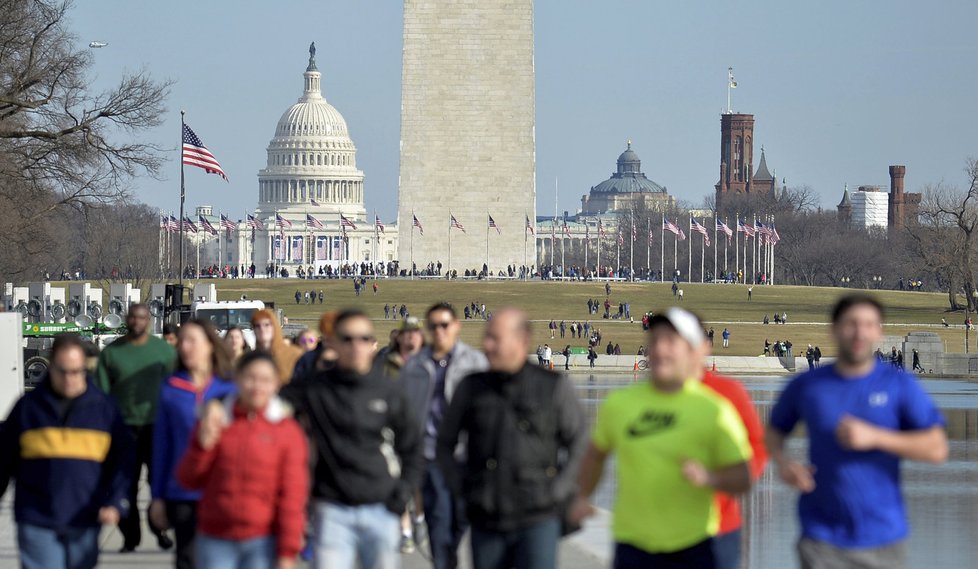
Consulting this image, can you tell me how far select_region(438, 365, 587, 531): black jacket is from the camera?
24.2ft

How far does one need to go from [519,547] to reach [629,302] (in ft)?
234

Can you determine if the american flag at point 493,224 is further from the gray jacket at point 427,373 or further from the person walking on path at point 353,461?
the person walking on path at point 353,461

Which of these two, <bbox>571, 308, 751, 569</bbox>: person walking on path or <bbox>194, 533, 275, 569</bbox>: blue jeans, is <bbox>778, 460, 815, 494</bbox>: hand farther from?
<bbox>194, 533, 275, 569</bbox>: blue jeans

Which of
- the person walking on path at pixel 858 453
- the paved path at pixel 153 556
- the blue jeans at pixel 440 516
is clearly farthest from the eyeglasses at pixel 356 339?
the paved path at pixel 153 556

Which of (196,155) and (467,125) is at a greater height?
(467,125)

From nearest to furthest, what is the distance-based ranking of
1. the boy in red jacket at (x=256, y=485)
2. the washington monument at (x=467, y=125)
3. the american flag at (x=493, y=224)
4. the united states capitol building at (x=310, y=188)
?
the boy in red jacket at (x=256, y=485)
the washington monument at (x=467, y=125)
the american flag at (x=493, y=224)
the united states capitol building at (x=310, y=188)

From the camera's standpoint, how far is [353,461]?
7.45 metres

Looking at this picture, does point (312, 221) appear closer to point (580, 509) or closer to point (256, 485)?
point (580, 509)

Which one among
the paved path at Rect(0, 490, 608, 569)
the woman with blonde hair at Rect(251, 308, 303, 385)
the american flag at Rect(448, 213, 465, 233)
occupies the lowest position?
the paved path at Rect(0, 490, 608, 569)

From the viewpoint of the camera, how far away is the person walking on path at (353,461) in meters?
7.42

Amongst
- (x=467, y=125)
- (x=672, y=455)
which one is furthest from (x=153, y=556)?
(x=467, y=125)

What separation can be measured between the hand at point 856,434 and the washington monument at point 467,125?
76.8 meters

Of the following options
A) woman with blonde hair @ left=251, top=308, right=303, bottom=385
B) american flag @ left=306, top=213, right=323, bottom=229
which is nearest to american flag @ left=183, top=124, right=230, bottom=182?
woman with blonde hair @ left=251, top=308, right=303, bottom=385

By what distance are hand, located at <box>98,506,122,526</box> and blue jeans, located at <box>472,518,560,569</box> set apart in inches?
62.5
